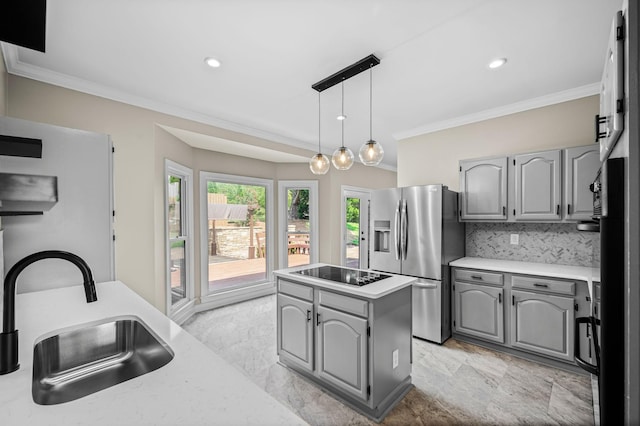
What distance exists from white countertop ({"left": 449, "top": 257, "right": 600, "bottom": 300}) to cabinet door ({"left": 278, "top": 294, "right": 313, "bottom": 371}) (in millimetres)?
1790

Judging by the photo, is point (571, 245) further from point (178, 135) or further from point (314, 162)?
point (178, 135)

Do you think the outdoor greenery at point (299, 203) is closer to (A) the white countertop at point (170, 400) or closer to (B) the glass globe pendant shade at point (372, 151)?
(B) the glass globe pendant shade at point (372, 151)

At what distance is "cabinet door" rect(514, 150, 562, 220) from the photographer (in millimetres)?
2761

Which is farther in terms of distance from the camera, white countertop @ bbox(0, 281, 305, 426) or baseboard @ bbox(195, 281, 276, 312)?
baseboard @ bbox(195, 281, 276, 312)

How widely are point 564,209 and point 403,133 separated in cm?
217

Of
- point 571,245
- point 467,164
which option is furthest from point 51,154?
point 571,245

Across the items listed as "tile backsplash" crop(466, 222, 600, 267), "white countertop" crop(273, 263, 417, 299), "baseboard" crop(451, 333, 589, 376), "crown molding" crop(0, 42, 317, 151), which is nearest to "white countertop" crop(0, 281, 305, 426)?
"white countertop" crop(273, 263, 417, 299)

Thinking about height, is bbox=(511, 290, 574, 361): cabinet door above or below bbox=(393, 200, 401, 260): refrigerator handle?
below

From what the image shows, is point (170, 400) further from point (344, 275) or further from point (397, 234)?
point (397, 234)

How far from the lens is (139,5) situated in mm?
1708

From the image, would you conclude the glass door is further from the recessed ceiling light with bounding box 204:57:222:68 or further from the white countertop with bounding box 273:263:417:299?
the recessed ceiling light with bounding box 204:57:222:68

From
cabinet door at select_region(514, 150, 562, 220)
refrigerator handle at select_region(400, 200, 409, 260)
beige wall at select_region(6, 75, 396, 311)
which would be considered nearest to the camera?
beige wall at select_region(6, 75, 396, 311)

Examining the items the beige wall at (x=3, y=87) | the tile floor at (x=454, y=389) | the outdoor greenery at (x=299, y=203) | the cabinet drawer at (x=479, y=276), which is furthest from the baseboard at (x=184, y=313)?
the cabinet drawer at (x=479, y=276)

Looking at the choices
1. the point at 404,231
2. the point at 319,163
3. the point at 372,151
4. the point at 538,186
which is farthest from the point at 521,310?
the point at 319,163
